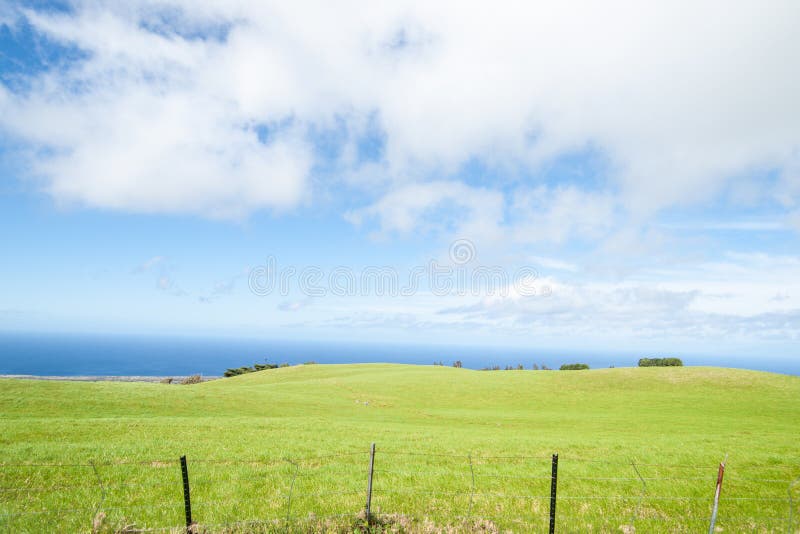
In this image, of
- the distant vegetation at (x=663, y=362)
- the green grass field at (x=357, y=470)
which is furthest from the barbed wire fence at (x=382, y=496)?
the distant vegetation at (x=663, y=362)

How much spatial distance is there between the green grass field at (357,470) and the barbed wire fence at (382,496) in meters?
0.07

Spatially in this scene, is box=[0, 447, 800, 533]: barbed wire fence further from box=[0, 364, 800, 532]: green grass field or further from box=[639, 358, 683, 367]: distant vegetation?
box=[639, 358, 683, 367]: distant vegetation

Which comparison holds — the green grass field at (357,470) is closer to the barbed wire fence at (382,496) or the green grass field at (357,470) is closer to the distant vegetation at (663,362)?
the barbed wire fence at (382,496)

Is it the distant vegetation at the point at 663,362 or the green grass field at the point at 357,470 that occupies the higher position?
the green grass field at the point at 357,470

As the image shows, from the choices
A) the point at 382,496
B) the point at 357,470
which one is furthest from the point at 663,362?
the point at 382,496

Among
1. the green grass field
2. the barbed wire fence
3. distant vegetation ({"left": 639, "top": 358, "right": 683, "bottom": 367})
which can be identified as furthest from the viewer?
distant vegetation ({"left": 639, "top": 358, "right": 683, "bottom": 367})

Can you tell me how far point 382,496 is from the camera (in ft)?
44.0

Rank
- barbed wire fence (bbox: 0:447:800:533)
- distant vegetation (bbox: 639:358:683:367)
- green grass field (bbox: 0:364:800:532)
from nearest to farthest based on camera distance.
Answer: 1. barbed wire fence (bbox: 0:447:800:533)
2. green grass field (bbox: 0:364:800:532)
3. distant vegetation (bbox: 639:358:683:367)

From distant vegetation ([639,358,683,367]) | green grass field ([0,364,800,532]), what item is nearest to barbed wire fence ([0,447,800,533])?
green grass field ([0,364,800,532])

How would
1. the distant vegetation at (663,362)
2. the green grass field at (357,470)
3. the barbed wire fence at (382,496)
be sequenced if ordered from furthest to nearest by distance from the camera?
1. the distant vegetation at (663,362)
2. the green grass field at (357,470)
3. the barbed wire fence at (382,496)

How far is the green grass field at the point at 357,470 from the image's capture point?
38.4ft

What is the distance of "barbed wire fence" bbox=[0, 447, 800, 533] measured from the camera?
35.3 feet

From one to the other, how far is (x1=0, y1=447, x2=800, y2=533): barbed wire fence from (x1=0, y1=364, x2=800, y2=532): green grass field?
7 centimetres

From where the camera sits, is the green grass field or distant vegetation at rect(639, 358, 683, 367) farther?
distant vegetation at rect(639, 358, 683, 367)
